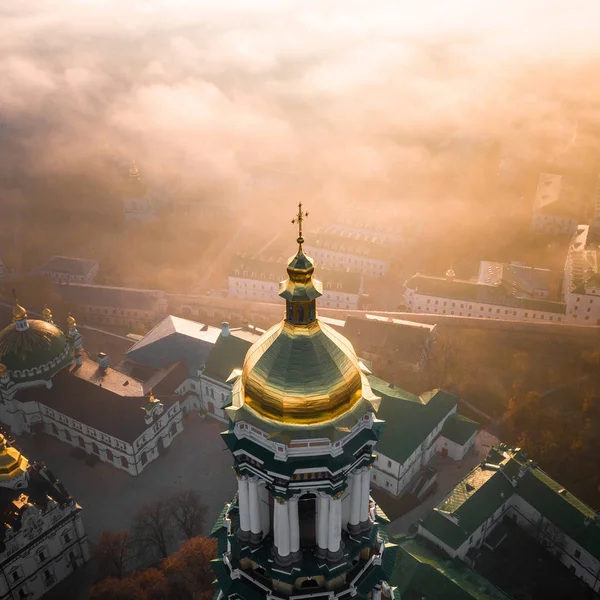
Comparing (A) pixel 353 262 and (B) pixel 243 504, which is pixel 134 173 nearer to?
(A) pixel 353 262

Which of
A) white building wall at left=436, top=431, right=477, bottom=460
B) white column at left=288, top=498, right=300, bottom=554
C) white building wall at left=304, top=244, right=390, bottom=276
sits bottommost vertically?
white building wall at left=436, top=431, right=477, bottom=460

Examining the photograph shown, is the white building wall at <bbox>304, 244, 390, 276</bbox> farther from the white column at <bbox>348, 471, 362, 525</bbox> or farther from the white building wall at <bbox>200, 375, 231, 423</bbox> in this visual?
the white column at <bbox>348, 471, 362, 525</bbox>

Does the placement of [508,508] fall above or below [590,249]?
below

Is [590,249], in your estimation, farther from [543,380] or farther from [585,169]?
[585,169]

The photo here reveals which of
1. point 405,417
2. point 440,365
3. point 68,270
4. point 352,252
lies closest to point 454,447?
point 405,417

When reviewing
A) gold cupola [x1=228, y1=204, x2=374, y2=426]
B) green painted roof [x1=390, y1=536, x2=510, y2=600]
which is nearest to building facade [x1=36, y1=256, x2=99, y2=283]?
green painted roof [x1=390, y1=536, x2=510, y2=600]

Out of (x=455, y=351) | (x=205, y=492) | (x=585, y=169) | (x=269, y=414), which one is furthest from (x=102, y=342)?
(x=585, y=169)

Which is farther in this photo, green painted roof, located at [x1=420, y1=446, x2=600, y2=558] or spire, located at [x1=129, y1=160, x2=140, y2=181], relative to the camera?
spire, located at [x1=129, y1=160, x2=140, y2=181]
